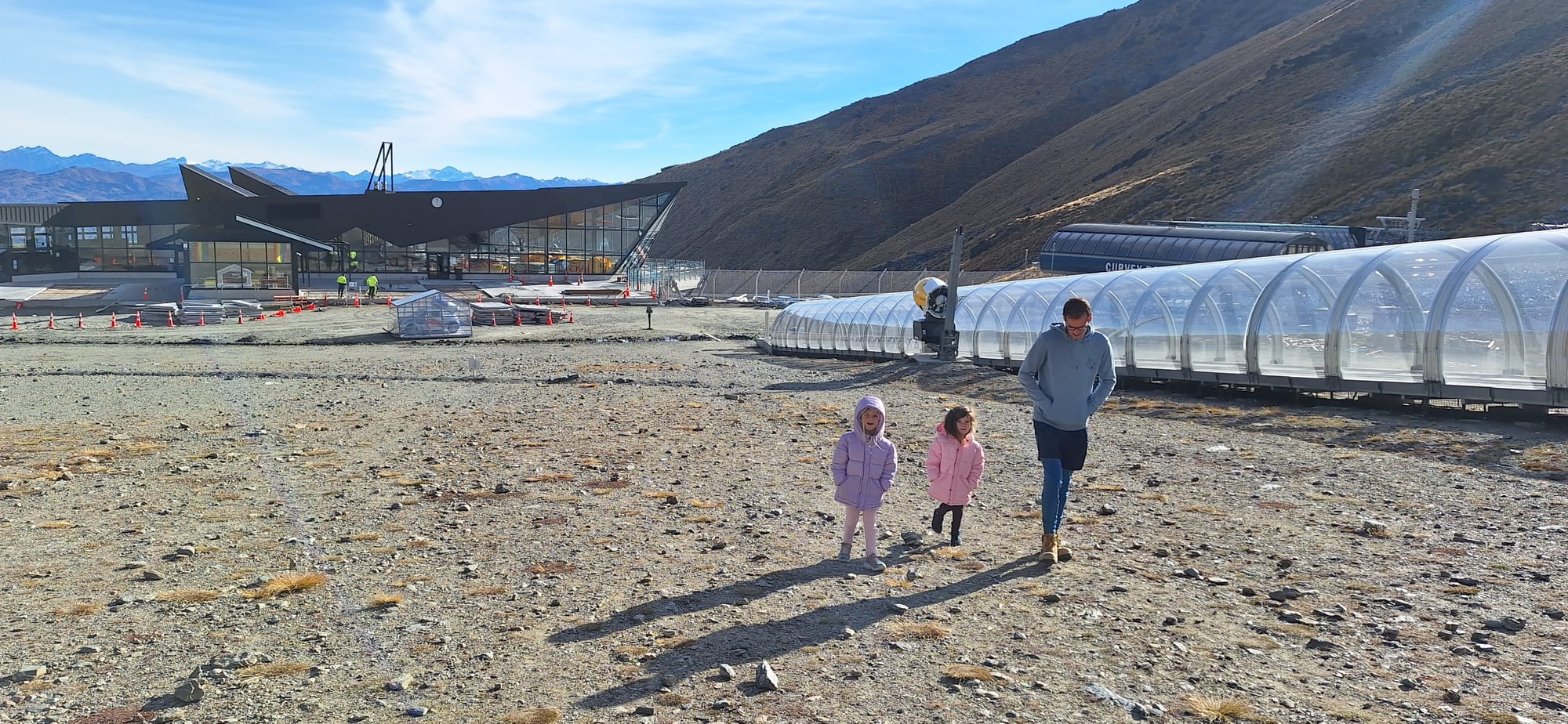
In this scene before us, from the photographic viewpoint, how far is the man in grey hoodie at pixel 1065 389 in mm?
7031

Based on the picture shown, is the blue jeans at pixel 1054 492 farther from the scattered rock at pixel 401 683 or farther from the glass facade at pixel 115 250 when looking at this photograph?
the glass facade at pixel 115 250

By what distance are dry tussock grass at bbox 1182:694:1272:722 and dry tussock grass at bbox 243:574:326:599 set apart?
18.1 ft

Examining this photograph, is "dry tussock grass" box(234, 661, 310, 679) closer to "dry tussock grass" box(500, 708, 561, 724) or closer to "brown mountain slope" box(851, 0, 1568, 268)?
"dry tussock grass" box(500, 708, 561, 724)

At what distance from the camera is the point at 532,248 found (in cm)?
7731

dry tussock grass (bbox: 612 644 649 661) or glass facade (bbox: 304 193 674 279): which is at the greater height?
glass facade (bbox: 304 193 674 279)

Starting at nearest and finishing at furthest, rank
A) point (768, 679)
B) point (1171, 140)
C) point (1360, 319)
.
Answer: point (768, 679) < point (1360, 319) < point (1171, 140)

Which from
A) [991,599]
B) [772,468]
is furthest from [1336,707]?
[772,468]

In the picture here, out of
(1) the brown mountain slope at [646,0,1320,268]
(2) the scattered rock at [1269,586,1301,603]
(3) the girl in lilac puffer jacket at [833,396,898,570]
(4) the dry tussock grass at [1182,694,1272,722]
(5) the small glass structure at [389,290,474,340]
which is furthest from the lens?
(1) the brown mountain slope at [646,0,1320,268]

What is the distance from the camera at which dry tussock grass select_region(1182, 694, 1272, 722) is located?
4.71 metres

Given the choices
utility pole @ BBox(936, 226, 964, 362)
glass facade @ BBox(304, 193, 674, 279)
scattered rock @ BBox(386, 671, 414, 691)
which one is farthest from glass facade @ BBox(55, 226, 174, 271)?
scattered rock @ BBox(386, 671, 414, 691)

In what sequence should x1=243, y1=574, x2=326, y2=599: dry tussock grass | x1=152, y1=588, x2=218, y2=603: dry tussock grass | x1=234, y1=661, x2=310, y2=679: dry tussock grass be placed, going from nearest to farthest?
x1=234, y1=661, x2=310, y2=679: dry tussock grass → x1=152, y1=588, x2=218, y2=603: dry tussock grass → x1=243, y1=574, x2=326, y2=599: dry tussock grass

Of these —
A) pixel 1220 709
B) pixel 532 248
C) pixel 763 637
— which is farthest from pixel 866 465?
pixel 532 248

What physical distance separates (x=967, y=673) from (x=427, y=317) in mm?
35942

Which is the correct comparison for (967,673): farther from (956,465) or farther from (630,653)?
(956,465)
